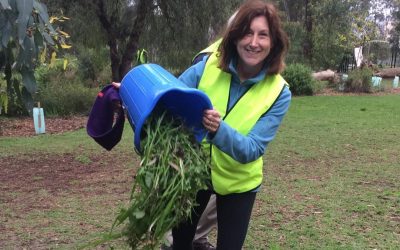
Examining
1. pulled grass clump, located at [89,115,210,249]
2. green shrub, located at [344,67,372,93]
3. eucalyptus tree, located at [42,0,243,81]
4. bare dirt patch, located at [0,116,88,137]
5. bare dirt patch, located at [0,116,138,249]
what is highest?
pulled grass clump, located at [89,115,210,249]

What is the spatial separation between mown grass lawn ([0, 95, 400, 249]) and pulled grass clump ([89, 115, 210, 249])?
1.93 m

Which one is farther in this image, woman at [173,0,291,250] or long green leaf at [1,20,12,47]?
woman at [173,0,291,250]

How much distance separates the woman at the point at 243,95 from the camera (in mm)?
2100

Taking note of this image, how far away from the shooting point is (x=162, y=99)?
177 centimetres

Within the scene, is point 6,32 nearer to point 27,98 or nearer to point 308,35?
point 27,98

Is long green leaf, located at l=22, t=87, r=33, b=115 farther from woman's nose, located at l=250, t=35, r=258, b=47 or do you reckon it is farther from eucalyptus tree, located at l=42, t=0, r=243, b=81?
eucalyptus tree, located at l=42, t=0, r=243, b=81

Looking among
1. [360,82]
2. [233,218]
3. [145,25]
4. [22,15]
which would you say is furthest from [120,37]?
[22,15]

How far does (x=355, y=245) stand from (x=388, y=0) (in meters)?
51.5

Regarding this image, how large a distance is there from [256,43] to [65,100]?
38.2 ft

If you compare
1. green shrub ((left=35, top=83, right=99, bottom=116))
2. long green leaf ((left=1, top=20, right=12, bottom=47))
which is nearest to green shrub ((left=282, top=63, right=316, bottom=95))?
green shrub ((left=35, top=83, right=99, bottom=116))

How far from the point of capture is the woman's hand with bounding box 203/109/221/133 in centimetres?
181

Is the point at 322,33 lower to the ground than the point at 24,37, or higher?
lower

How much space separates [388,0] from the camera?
5053cm

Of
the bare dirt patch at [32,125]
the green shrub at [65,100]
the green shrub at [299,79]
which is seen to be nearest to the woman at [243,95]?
the bare dirt patch at [32,125]
